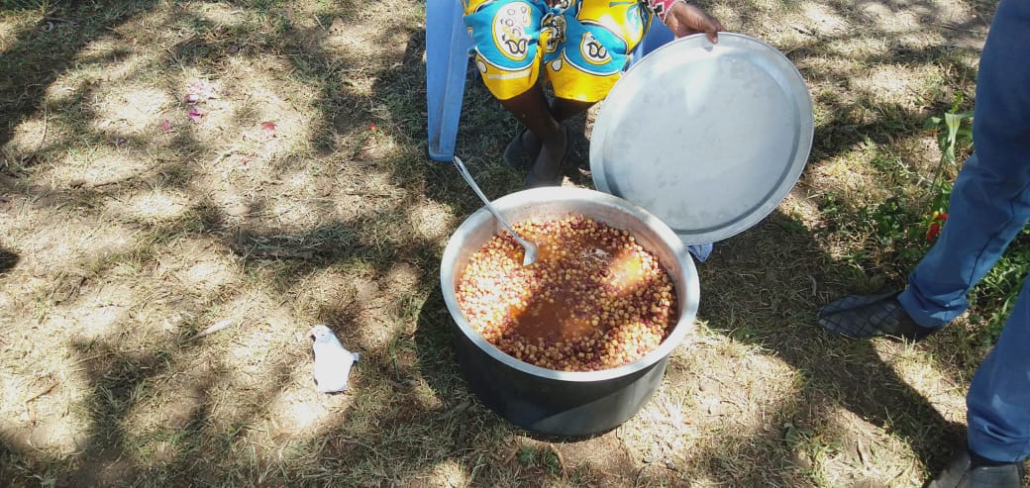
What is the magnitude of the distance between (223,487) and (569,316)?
119 centimetres

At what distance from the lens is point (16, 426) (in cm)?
218

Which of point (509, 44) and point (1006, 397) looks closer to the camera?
point (1006, 397)

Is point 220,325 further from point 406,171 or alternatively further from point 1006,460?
point 1006,460

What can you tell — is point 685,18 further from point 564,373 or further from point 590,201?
point 564,373

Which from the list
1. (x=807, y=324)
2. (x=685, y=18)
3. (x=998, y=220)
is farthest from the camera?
(x=807, y=324)

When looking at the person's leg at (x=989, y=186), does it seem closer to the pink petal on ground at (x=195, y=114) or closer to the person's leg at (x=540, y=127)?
the person's leg at (x=540, y=127)

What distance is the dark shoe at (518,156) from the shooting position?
10.00 feet

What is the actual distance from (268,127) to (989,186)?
108 inches

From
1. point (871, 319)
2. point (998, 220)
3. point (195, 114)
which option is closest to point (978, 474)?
point (871, 319)

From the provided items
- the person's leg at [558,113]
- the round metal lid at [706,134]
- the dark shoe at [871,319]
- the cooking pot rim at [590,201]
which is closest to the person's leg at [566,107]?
the person's leg at [558,113]

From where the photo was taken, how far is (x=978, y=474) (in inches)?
82.2

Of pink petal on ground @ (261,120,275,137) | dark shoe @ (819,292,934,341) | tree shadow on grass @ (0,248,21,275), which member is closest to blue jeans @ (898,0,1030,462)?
dark shoe @ (819,292,934,341)

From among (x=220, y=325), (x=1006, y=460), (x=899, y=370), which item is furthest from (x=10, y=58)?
(x=1006, y=460)

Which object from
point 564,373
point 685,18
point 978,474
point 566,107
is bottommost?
point 978,474
